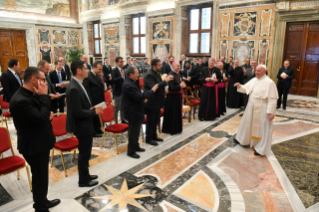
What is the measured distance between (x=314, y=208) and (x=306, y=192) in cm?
33

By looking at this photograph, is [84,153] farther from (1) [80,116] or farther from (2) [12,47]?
(2) [12,47]

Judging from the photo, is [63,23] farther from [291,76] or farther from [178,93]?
[291,76]

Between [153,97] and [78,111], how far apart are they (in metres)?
1.85

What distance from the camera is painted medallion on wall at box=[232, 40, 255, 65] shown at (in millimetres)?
8852

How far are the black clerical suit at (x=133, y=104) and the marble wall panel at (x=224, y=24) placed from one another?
271 inches

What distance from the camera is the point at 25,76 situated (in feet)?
6.97

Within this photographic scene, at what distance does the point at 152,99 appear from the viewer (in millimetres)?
4242

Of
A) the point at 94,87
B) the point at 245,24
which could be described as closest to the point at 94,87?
the point at 94,87

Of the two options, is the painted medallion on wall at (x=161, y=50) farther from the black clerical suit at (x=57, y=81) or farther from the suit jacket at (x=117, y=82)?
the black clerical suit at (x=57, y=81)

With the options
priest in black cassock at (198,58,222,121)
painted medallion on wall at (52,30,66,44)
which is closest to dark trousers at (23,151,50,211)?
priest in black cassock at (198,58,222,121)

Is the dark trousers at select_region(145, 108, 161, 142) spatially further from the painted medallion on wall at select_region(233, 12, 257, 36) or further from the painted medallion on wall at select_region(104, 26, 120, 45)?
the painted medallion on wall at select_region(104, 26, 120, 45)

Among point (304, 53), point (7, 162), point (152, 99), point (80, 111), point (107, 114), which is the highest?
point (304, 53)

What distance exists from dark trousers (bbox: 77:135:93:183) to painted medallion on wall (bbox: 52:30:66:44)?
500 inches

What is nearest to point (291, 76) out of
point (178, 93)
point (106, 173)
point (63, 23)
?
point (178, 93)
